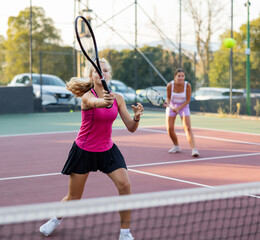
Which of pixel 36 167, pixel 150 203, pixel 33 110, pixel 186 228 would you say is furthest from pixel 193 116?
pixel 150 203

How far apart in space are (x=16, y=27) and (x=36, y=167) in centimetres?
2480

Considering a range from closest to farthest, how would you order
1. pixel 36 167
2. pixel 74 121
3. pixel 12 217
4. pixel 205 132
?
pixel 12 217
pixel 36 167
pixel 205 132
pixel 74 121

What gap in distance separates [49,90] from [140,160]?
1163 centimetres

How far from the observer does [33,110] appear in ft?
62.2

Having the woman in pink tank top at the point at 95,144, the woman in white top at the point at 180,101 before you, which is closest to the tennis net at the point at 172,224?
the woman in pink tank top at the point at 95,144

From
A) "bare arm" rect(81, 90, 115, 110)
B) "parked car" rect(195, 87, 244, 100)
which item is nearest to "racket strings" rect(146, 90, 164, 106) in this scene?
"bare arm" rect(81, 90, 115, 110)

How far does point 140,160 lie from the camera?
8.63 meters

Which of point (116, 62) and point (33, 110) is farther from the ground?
point (116, 62)

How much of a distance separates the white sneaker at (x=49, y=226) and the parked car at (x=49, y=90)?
14.6 m

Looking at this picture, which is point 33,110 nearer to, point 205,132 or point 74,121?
point 74,121

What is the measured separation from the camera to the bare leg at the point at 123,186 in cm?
425

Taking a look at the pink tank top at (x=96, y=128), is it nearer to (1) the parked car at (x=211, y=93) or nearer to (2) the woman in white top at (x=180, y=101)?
(2) the woman in white top at (x=180, y=101)

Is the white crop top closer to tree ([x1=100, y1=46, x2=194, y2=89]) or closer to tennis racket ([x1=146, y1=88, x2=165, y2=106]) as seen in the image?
tennis racket ([x1=146, y1=88, x2=165, y2=106])

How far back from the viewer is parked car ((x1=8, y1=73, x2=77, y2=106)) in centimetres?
1952
